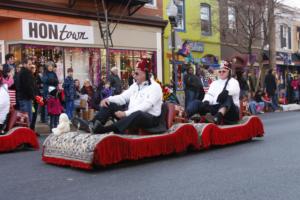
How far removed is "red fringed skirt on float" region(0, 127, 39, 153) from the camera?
9.38m

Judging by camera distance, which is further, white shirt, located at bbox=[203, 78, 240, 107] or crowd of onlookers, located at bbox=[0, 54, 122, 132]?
crowd of onlookers, located at bbox=[0, 54, 122, 132]

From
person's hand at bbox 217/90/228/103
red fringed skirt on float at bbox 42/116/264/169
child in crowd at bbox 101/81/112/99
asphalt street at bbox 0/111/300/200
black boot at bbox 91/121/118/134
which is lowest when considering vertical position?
asphalt street at bbox 0/111/300/200

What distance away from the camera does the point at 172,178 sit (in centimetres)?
663

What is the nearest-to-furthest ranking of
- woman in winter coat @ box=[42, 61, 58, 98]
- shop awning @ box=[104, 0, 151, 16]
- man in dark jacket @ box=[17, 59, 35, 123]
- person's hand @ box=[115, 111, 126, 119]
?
1. person's hand @ box=[115, 111, 126, 119]
2. man in dark jacket @ box=[17, 59, 35, 123]
3. woman in winter coat @ box=[42, 61, 58, 98]
4. shop awning @ box=[104, 0, 151, 16]

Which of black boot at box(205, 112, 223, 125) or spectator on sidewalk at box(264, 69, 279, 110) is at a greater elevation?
spectator on sidewalk at box(264, 69, 279, 110)

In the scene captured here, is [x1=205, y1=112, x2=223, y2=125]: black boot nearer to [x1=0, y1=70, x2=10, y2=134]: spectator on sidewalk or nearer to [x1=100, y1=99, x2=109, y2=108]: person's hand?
[x1=100, y1=99, x2=109, y2=108]: person's hand

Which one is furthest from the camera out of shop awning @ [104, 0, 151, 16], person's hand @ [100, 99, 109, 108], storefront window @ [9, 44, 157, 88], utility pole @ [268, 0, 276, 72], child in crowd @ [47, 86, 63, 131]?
utility pole @ [268, 0, 276, 72]

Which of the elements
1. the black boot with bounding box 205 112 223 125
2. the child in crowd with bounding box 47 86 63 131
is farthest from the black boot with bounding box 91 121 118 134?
the child in crowd with bounding box 47 86 63 131

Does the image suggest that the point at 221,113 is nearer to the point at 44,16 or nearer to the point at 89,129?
the point at 89,129

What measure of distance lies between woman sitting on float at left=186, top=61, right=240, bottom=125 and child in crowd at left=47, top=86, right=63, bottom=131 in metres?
4.67

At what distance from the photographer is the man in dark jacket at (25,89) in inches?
484

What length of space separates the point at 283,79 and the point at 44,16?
25156 mm

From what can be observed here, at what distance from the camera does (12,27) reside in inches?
698

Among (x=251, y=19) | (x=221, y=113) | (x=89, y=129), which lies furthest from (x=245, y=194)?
(x=251, y=19)
